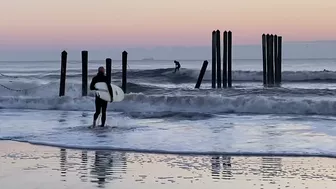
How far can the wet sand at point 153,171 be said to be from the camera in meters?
9.43

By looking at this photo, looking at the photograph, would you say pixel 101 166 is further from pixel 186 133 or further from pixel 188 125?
pixel 188 125

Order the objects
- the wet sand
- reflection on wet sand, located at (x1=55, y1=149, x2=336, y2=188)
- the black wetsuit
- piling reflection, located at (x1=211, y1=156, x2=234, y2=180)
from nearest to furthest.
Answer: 1. the wet sand
2. reflection on wet sand, located at (x1=55, y1=149, x2=336, y2=188)
3. piling reflection, located at (x1=211, y1=156, x2=234, y2=180)
4. the black wetsuit

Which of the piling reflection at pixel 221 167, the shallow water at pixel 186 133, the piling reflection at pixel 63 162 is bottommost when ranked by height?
the piling reflection at pixel 63 162

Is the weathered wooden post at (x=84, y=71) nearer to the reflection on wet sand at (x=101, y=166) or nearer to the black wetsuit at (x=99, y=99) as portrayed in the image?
the black wetsuit at (x=99, y=99)

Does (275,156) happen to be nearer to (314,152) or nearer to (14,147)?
(314,152)

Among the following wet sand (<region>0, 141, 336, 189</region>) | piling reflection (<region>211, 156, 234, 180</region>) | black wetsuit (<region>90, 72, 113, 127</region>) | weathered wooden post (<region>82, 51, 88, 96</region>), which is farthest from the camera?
weathered wooden post (<region>82, 51, 88, 96</region>)

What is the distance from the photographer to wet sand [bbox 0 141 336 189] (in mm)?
9430

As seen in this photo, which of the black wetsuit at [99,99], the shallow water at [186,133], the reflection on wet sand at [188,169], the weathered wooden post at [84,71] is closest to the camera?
the reflection on wet sand at [188,169]

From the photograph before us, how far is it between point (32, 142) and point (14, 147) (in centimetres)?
87

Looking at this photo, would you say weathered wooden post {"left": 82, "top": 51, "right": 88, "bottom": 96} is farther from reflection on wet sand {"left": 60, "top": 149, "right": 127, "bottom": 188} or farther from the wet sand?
the wet sand

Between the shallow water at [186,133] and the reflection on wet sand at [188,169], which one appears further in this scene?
the shallow water at [186,133]

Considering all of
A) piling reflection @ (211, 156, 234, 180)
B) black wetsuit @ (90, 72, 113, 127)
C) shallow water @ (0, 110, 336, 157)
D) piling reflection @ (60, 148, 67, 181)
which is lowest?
piling reflection @ (60, 148, 67, 181)

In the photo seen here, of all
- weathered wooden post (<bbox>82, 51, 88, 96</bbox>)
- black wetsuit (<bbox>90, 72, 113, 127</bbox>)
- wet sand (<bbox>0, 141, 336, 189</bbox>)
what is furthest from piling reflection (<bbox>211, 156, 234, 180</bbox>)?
weathered wooden post (<bbox>82, 51, 88, 96</bbox>)

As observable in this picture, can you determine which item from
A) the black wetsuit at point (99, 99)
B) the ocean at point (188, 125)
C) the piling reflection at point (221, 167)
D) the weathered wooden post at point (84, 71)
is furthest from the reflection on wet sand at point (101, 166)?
the weathered wooden post at point (84, 71)
